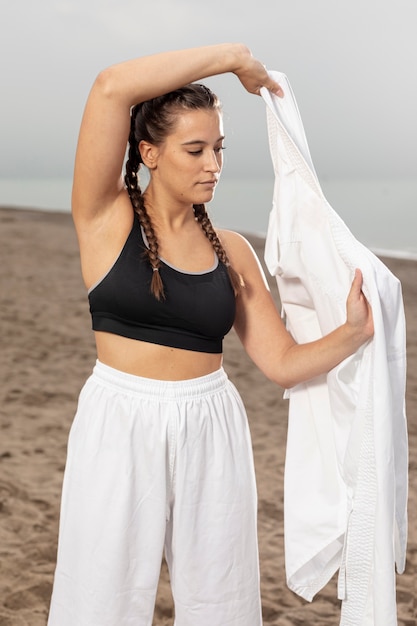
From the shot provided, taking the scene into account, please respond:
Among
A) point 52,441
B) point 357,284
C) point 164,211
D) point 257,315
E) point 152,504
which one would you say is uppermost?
point 164,211

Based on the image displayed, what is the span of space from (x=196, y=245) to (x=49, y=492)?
98.9 inches

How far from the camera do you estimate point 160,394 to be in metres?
2.05

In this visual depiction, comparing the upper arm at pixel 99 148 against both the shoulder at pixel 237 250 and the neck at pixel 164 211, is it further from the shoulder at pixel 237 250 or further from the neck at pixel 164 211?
the shoulder at pixel 237 250

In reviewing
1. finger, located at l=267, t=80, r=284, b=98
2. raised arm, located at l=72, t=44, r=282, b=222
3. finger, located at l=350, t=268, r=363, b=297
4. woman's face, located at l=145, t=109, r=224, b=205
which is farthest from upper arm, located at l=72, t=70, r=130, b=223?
finger, located at l=350, t=268, r=363, b=297

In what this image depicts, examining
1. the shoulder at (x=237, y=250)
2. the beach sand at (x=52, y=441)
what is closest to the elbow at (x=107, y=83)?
the shoulder at (x=237, y=250)

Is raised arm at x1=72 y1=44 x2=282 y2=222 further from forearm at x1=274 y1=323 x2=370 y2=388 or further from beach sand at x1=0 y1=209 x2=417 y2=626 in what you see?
beach sand at x1=0 y1=209 x2=417 y2=626

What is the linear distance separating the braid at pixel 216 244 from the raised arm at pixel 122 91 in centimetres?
30

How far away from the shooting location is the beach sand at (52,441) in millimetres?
3340

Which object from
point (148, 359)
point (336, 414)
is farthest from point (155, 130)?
point (336, 414)

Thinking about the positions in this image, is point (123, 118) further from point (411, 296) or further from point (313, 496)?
point (411, 296)

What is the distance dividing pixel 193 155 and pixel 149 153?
125 mm

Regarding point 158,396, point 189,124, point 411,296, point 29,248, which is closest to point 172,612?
point 158,396

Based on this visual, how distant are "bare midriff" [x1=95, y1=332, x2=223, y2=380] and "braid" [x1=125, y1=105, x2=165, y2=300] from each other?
14 cm

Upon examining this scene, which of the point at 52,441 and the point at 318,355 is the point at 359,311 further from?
the point at 52,441
